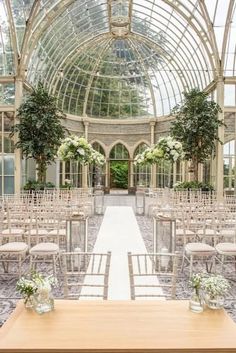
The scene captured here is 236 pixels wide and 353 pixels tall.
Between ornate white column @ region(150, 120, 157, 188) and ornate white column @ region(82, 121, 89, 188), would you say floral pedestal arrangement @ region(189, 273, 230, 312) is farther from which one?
ornate white column @ region(82, 121, 89, 188)

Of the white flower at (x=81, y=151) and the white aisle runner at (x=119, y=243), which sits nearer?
the white aisle runner at (x=119, y=243)

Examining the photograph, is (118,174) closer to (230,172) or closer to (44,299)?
(230,172)

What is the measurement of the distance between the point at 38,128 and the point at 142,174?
1270 centimetres

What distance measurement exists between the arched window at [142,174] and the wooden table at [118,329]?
23174 mm

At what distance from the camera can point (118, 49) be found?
82.9 ft

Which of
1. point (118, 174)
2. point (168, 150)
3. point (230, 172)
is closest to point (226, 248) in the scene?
point (168, 150)

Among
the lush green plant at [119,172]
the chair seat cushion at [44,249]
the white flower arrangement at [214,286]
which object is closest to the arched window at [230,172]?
the chair seat cushion at [44,249]

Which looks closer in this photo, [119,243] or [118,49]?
[119,243]

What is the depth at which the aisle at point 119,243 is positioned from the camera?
20.6 ft

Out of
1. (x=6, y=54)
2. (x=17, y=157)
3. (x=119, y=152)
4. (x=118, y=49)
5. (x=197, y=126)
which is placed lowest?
(x=17, y=157)

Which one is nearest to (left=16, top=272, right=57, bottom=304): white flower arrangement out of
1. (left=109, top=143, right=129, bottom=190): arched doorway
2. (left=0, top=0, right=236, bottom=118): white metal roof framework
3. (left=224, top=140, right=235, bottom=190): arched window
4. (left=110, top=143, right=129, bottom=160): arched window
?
(left=0, top=0, right=236, bottom=118): white metal roof framework

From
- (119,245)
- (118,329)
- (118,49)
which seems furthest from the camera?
→ (118,49)

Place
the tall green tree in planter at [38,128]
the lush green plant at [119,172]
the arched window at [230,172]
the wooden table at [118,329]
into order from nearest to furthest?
the wooden table at [118,329], the tall green tree in planter at [38,128], the arched window at [230,172], the lush green plant at [119,172]

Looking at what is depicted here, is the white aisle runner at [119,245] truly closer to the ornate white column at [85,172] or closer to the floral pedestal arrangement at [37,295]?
the floral pedestal arrangement at [37,295]
